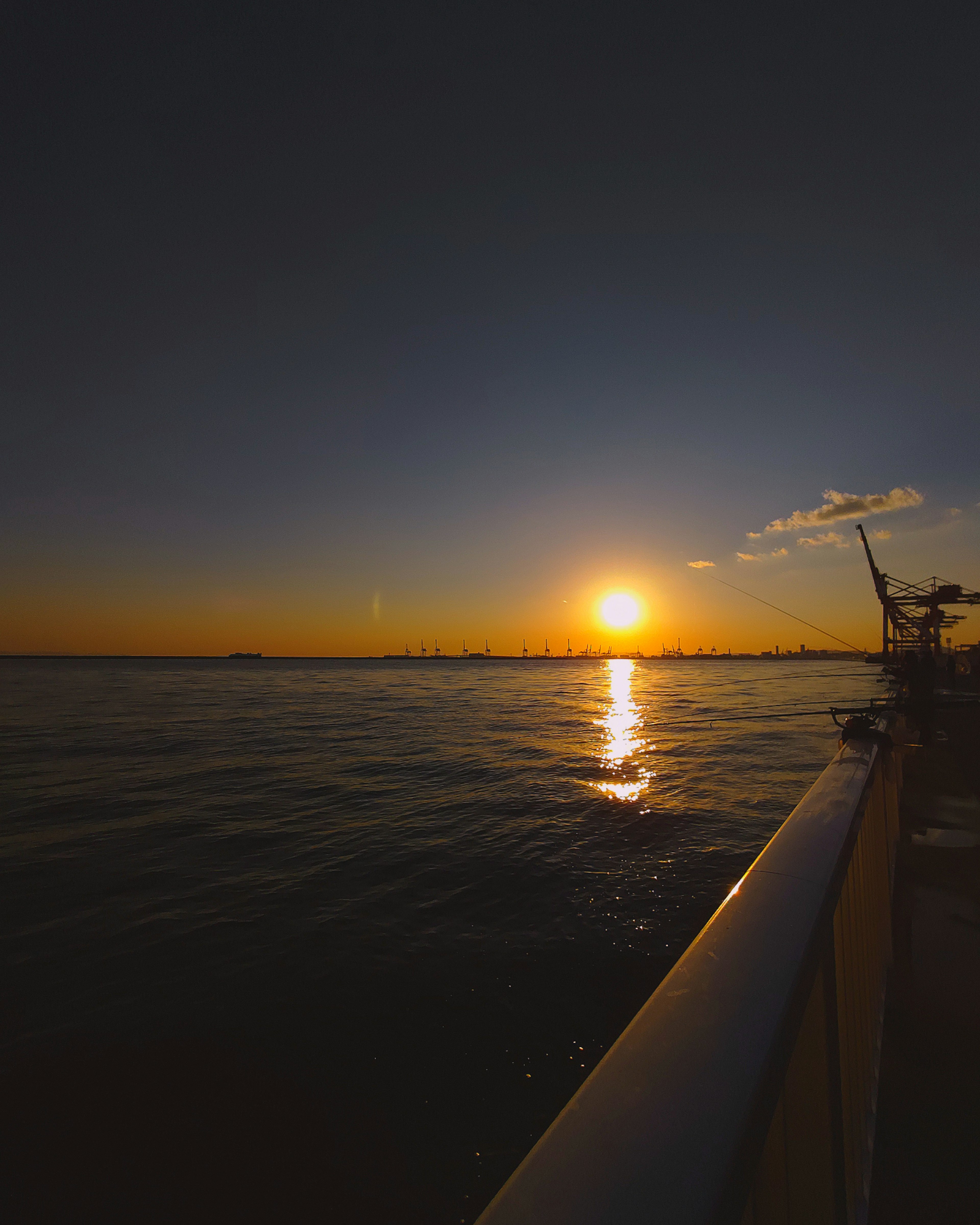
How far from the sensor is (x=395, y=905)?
7.02m

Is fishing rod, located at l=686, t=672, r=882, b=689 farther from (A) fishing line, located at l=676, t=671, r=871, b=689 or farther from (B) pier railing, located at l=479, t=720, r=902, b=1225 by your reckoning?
(B) pier railing, located at l=479, t=720, r=902, b=1225

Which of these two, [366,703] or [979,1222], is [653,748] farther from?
[366,703]

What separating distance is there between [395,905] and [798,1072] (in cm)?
647

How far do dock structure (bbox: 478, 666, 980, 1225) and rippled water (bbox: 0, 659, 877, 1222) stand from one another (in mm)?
2236

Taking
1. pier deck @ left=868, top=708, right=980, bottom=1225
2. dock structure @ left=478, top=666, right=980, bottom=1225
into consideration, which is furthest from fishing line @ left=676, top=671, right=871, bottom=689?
dock structure @ left=478, top=666, right=980, bottom=1225

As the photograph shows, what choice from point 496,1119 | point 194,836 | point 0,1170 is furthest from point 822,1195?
point 194,836

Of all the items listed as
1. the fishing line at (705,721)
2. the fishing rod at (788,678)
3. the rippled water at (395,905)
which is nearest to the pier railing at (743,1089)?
the rippled water at (395,905)

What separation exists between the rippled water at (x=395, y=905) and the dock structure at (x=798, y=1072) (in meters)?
2.24

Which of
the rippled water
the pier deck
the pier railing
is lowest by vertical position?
the rippled water

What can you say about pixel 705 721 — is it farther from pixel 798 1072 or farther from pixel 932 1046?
pixel 798 1072

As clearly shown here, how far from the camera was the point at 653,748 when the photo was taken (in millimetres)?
18969

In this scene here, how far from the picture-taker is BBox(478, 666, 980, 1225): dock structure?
0.87 meters

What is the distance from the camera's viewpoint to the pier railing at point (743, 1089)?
0.84m

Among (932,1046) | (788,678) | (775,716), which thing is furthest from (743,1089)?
(788,678)
